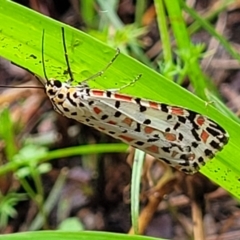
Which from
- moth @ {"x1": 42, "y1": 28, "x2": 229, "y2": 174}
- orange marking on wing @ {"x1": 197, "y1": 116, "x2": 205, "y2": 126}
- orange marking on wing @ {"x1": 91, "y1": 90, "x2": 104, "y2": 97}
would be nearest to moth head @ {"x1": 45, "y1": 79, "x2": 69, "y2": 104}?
moth @ {"x1": 42, "y1": 28, "x2": 229, "y2": 174}

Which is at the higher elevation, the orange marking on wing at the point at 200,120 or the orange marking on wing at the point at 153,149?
the orange marking on wing at the point at 200,120

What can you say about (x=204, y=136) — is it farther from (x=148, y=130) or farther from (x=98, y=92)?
(x=98, y=92)

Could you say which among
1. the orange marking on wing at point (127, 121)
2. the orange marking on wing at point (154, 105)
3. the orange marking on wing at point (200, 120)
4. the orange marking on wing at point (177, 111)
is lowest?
the orange marking on wing at point (127, 121)

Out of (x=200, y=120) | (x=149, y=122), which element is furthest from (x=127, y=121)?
(x=200, y=120)

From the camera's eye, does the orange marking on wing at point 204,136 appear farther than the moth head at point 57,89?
No

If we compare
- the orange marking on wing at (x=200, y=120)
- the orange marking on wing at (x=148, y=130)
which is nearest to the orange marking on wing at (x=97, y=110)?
the orange marking on wing at (x=148, y=130)

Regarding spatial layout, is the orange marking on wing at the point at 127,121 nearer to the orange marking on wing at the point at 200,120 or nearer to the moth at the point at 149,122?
the moth at the point at 149,122

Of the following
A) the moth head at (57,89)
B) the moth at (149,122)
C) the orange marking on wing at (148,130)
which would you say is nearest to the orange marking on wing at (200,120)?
the moth at (149,122)

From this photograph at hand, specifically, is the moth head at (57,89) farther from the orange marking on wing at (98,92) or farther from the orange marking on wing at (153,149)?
A: the orange marking on wing at (153,149)

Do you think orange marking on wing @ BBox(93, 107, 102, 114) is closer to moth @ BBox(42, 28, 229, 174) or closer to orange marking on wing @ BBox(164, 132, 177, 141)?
moth @ BBox(42, 28, 229, 174)

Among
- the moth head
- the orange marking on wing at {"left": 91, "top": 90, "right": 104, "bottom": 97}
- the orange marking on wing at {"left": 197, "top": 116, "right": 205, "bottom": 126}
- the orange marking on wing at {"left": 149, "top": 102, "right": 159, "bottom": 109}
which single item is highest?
the orange marking on wing at {"left": 197, "top": 116, "right": 205, "bottom": 126}

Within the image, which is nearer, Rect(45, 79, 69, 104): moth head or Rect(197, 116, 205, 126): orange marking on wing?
Rect(197, 116, 205, 126): orange marking on wing
